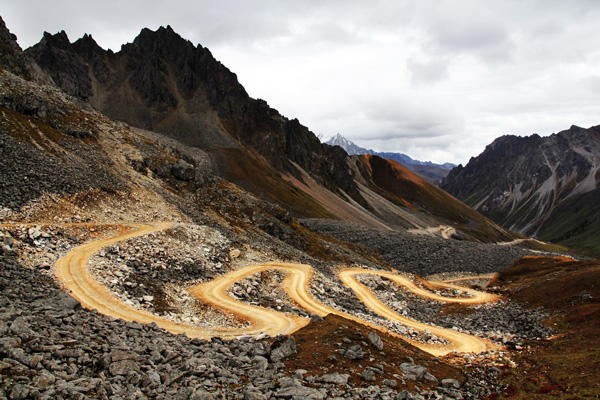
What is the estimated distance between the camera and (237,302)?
3888 cm

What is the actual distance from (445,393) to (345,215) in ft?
506

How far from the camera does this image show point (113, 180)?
60.9 meters

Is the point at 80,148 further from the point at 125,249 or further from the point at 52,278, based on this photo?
the point at 52,278

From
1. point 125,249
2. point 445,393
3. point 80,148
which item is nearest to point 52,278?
point 125,249

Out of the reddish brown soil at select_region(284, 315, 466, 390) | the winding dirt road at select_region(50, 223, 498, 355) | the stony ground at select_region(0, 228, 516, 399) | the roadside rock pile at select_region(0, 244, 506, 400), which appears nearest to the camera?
the roadside rock pile at select_region(0, 244, 506, 400)

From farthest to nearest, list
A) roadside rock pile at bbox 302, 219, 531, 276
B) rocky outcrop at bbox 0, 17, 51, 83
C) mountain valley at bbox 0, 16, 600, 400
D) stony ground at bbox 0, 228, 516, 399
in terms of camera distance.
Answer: rocky outcrop at bbox 0, 17, 51, 83 → roadside rock pile at bbox 302, 219, 531, 276 → mountain valley at bbox 0, 16, 600, 400 → stony ground at bbox 0, 228, 516, 399

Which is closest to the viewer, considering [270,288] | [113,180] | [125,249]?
[125,249]

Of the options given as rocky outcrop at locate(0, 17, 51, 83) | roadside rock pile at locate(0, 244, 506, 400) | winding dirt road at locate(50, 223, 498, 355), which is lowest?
winding dirt road at locate(50, 223, 498, 355)

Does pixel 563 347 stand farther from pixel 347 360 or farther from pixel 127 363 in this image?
pixel 127 363

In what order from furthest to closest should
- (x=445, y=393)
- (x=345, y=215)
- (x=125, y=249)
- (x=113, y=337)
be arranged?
(x=345, y=215) < (x=125, y=249) < (x=445, y=393) < (x=113, y=337)

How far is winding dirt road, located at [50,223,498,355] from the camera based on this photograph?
29328 millimetres

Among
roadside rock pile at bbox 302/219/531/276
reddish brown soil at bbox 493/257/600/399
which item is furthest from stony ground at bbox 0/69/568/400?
reddish brown soil at bbox 493/257/600/399

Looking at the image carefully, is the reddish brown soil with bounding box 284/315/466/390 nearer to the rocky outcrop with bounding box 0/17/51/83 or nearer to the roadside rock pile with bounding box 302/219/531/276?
the roadside rock pile with bounding box 302/219/531/276

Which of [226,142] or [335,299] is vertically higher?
[226,142]
